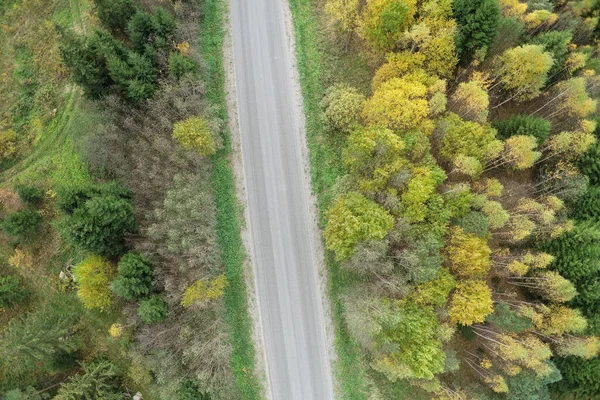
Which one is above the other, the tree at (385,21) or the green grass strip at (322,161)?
the tree at (385,21)

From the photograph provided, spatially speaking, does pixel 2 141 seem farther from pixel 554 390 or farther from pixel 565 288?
pixel 554 390

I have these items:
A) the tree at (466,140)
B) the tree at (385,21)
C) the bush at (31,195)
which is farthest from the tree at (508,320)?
the bush at (31,195)

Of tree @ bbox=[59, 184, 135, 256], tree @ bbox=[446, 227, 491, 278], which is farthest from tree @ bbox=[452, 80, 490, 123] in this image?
tree @ bbox=[59, 184, 135, 256]

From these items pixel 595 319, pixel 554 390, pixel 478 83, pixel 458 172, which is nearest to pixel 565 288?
pixel 595 319

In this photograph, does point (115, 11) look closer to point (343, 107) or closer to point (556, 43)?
point (343, 107)

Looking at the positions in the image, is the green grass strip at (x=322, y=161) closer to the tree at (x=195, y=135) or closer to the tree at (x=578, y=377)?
the tree at (x=195, y=135)

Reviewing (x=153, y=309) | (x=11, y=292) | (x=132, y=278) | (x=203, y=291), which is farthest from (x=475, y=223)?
(x=11, y=292)
